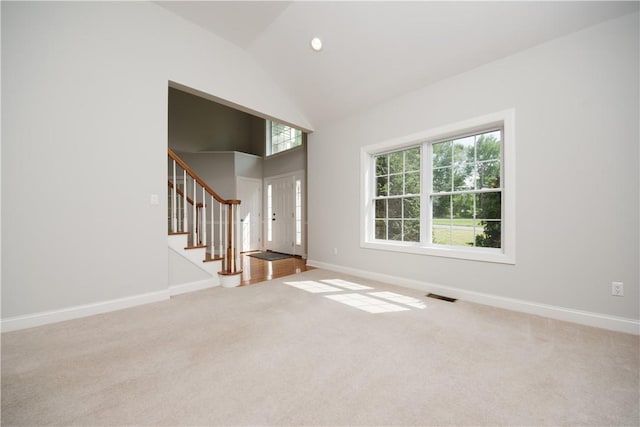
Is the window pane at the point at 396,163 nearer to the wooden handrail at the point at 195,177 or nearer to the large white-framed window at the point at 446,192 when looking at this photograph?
the large white-framed window at the point at 446,192

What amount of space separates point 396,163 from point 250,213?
4.42 meters

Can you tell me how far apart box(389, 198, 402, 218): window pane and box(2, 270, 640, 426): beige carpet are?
1.58 m

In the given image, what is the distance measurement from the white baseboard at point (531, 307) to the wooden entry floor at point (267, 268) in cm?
161

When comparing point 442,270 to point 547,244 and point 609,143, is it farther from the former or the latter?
point 609,143

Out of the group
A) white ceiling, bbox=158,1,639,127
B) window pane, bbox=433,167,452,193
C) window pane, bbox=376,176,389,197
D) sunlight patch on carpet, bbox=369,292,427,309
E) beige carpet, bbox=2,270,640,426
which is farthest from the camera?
window pane, bbox=376,176,389,197

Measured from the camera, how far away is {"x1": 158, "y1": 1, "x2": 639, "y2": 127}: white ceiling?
239 cm

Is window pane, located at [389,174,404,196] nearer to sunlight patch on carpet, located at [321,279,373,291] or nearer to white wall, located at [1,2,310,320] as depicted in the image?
sunlight patch on carpet, located at [321,279,373,291]

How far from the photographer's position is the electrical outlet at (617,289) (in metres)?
2.15

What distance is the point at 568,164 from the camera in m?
2.38

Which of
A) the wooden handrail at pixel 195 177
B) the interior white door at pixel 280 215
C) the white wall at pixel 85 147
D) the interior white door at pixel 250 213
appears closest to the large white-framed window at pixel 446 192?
the wooden handrail at pixel 195 177

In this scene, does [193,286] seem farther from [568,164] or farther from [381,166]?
[568,164]

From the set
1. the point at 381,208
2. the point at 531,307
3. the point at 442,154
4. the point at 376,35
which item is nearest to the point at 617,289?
the point at 531,307

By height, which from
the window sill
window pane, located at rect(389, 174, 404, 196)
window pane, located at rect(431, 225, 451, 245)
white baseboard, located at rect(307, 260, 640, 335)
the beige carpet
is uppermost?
window pane, located at rect(389, 174, 404, 196)

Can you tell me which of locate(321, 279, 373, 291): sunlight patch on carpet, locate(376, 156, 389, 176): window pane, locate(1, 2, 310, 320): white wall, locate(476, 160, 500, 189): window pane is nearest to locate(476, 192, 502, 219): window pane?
locate(476, 160, 500, 189): window pane
